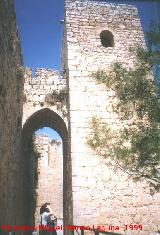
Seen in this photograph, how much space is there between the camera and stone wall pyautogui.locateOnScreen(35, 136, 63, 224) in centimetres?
1557

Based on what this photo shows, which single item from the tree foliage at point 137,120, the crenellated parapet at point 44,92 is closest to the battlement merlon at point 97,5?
the tree foliage at point 137,120

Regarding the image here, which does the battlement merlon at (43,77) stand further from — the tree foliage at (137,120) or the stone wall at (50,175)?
the stone wall at (50,175)

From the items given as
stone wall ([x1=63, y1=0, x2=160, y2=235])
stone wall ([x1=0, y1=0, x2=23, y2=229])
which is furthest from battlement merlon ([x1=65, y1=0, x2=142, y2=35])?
stone wall ([x1=0, y1=0, x2=23, y2=229])

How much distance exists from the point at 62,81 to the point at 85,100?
141 cm

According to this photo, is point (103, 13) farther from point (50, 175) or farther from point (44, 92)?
point (50, 175)

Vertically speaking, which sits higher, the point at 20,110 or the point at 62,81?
the point at 62,81

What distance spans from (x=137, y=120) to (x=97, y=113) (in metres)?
1.07

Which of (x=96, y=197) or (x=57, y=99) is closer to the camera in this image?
(x=96, y=197)

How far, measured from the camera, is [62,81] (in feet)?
29.7

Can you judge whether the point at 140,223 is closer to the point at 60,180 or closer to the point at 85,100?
the point at 85,100

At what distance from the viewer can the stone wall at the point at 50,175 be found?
15.6 meters

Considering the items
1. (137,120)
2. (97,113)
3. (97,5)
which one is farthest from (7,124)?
(97,5)

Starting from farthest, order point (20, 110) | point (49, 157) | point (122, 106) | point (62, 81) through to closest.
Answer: point (49, 157) < point (62, 81) < point (20, 110) < point (122, 106)

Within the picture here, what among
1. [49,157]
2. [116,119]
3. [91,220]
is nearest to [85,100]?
[116,119]
